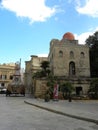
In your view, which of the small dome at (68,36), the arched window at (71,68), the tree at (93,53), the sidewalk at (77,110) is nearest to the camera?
the sidewalk at (77,110)

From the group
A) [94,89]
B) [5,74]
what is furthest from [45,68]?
[5,74]

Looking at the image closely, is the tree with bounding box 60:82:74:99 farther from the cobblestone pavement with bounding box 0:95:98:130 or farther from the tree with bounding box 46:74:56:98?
the cobblestone pavement with bounding box 0:95:98:130

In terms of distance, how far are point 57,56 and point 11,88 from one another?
1130 centimetres

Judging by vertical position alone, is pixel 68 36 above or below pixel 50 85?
above

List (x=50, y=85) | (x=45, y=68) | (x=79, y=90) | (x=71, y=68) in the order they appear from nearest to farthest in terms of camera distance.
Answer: (x=50, y=85) → (x=79, y=90) → (x=45, y=68) → (x=71, y=68)

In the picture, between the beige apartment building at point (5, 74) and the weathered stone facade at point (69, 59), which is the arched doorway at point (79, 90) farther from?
the beige apartment building at point (5, 74)

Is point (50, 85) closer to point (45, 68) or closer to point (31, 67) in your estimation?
point (45, 68)

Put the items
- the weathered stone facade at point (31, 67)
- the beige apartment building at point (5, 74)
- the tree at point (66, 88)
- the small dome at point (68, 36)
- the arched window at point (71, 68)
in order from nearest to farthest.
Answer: the tree at point (66, 88), the arched window at point (71, 68), the small dome at point (68, 36), the weathered stone facade at point (31, 67), the beige apartment building at point (5, 74)

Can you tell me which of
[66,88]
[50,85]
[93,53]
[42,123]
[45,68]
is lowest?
[42,123]

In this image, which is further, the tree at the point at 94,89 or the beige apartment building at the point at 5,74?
the beige apartment building at the point at 5,74

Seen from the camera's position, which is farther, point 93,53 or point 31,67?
point 31,67

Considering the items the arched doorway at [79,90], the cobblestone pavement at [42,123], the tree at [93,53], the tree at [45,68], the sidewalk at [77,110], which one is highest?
the tree at [93,53]

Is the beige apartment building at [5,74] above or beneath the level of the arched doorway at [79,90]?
above

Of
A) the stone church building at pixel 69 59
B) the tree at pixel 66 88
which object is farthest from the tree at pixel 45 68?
the tree at pixel 66 88
